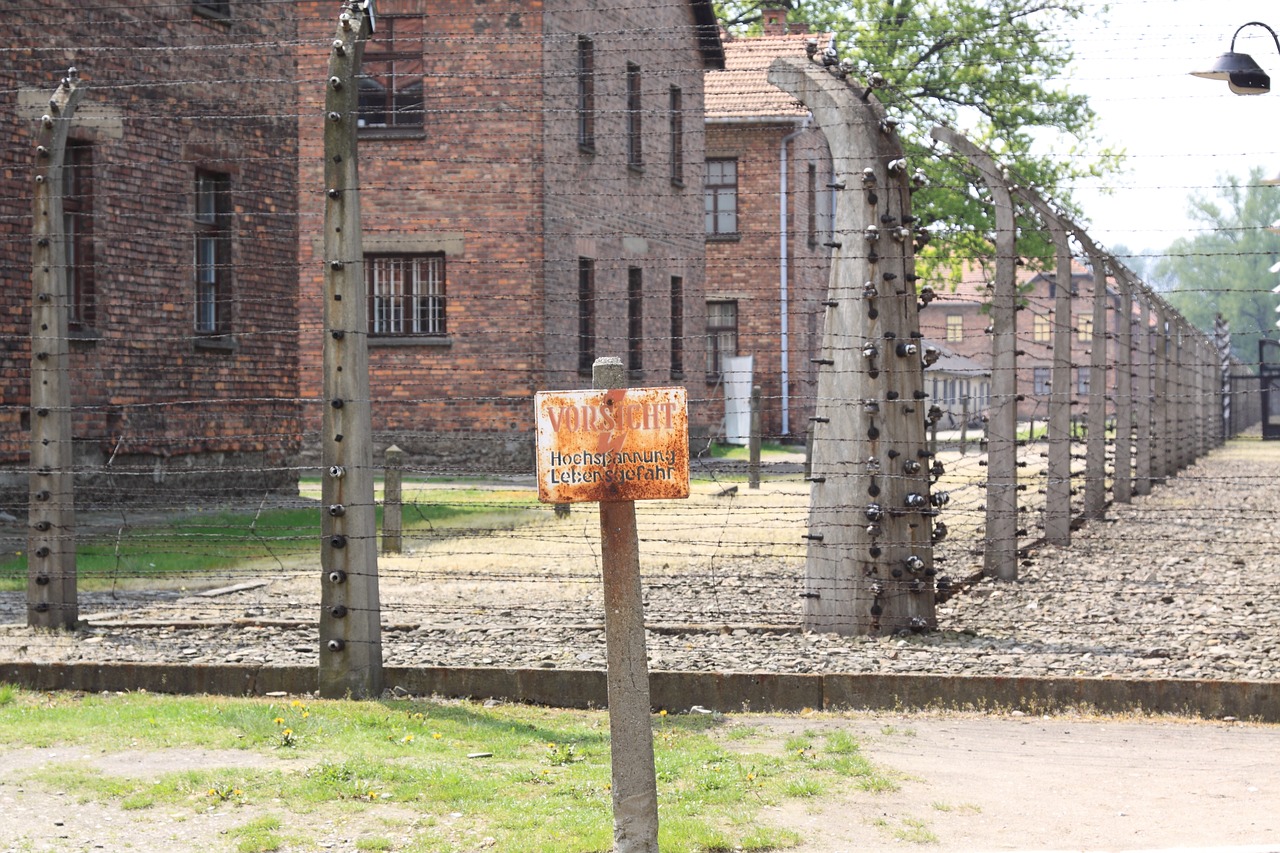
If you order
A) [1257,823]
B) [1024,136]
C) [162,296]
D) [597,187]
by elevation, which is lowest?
[1257,823]

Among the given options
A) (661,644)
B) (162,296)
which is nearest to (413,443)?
(162,296)

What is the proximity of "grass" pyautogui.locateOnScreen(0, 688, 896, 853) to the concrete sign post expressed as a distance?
396mm

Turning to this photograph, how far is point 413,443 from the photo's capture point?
26.0 meters

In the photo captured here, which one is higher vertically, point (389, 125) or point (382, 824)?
point (389, 125)

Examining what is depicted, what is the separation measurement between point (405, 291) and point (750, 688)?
1818 centimetres

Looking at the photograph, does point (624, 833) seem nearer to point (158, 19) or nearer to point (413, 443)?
point (158, 19)

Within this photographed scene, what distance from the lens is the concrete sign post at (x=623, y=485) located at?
17.6 ft

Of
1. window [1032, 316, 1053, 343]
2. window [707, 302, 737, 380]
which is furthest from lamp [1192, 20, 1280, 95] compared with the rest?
window [707, 302, 737, 380]

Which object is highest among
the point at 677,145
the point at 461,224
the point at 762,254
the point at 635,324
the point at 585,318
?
the point at 677,145

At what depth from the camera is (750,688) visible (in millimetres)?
8523

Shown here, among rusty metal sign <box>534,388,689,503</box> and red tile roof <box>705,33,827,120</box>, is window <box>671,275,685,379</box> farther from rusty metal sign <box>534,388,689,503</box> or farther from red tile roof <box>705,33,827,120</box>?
rusty metal sign <box>534,388,689,503</box>

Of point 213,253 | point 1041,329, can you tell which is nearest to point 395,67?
point 213,253

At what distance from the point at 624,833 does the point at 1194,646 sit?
5.59 m

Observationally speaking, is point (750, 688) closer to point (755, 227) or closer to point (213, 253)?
point (213, 253)
